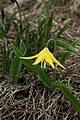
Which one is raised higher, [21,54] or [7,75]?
[21,54]

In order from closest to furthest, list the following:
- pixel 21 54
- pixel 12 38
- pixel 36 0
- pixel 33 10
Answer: pixel 21 54
pixel 12 38
pixel 33 10
pixel 36 0

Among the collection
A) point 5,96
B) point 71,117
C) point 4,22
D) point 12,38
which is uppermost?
point 4,22

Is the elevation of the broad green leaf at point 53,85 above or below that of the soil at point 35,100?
above

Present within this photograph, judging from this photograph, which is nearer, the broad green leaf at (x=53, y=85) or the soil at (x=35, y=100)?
the broad green leaf at (x=53, y=85)

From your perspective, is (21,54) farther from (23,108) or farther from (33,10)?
(33,10)

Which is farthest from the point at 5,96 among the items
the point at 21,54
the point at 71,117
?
the point at 71,117

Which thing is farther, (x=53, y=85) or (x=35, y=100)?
(x=35, y=100)

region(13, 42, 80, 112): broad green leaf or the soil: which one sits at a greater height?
region(13, 42, 80, 112): broad green leaf

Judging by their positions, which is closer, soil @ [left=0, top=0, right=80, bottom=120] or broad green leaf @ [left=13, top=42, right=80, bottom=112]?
broad green leaf @ [left=13, top=42, right=80, bottom=112]

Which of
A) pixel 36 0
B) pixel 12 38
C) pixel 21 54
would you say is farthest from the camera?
pixel 36 0

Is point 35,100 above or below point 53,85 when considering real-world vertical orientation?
below

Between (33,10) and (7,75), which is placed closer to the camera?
(7,75)
